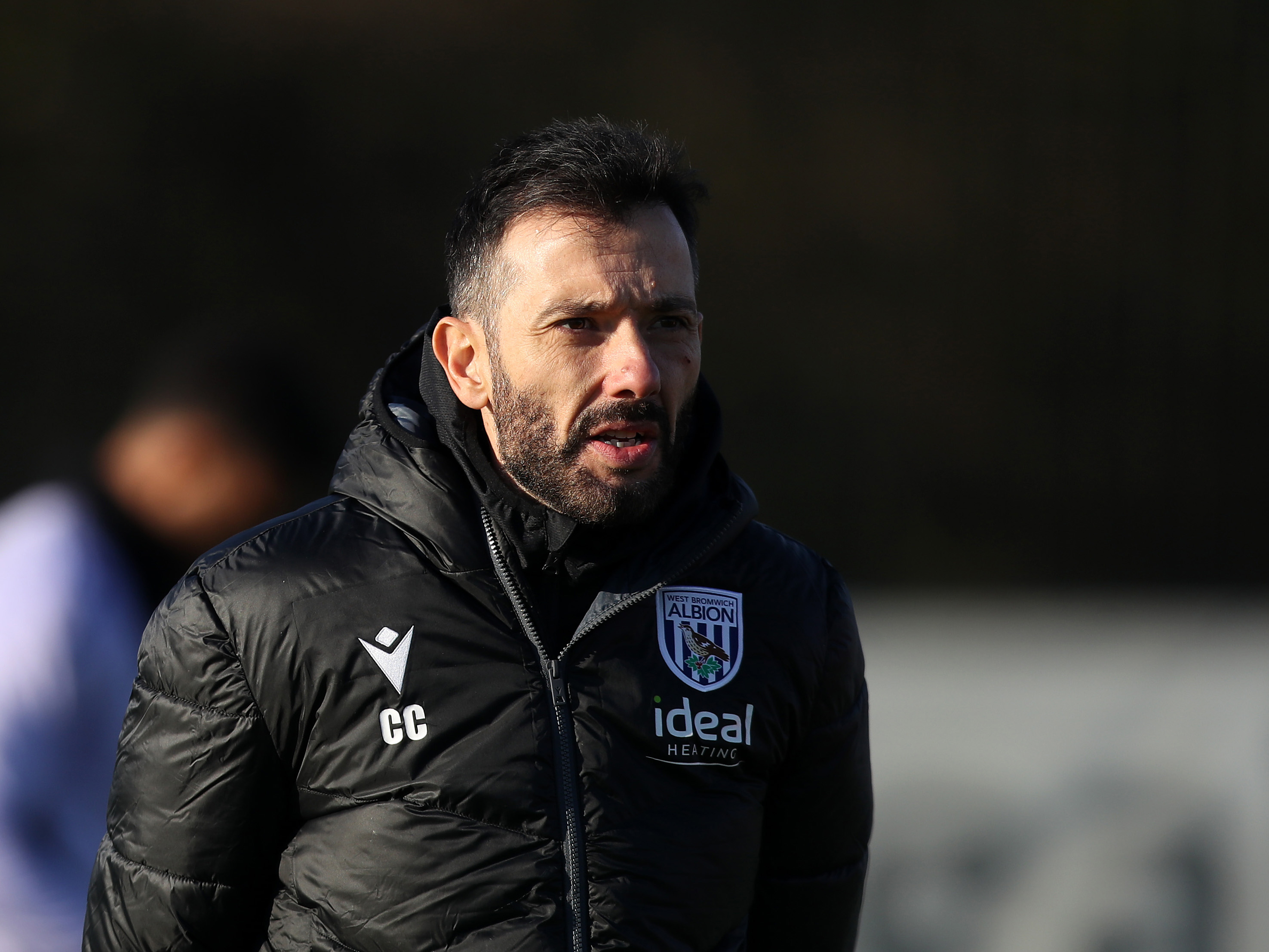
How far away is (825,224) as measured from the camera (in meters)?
4.85

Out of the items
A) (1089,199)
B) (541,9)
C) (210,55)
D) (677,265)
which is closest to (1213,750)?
(1089,199)

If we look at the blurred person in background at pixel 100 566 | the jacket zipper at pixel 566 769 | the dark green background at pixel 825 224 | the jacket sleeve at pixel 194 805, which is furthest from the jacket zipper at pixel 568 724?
the dark green background at pixel 825 224

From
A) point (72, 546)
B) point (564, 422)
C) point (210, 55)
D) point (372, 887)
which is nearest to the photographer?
point (372, 887)

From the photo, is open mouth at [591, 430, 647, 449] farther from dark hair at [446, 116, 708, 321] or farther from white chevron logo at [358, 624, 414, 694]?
white chevron logo at [358, 624, 414, 694]

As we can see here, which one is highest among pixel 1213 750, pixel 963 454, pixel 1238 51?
pixel 1238 51

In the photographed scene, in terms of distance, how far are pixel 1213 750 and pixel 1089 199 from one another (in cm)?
209

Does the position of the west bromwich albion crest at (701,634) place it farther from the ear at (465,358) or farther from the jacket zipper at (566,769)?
the ear at (465,358)

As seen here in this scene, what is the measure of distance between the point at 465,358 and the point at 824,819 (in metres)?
0.82

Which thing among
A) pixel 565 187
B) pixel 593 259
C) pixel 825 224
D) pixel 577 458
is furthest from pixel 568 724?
pixel 825 224

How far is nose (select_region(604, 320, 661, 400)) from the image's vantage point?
1.63 metres

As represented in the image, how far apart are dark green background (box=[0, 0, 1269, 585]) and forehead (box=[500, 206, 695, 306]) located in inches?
124

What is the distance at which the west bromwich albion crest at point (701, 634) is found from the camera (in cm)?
167

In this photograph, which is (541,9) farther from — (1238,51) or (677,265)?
(677,265)

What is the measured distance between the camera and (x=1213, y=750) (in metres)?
4.05
